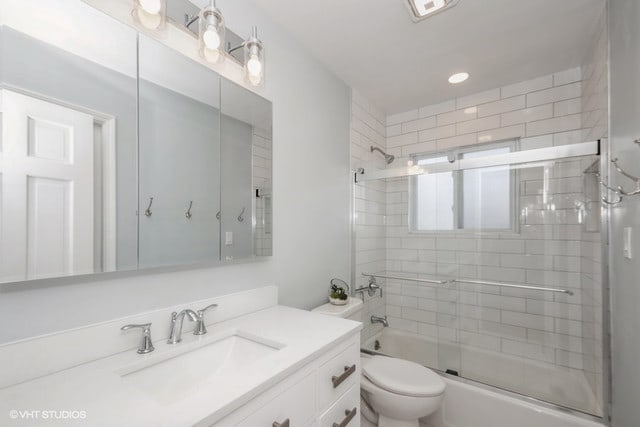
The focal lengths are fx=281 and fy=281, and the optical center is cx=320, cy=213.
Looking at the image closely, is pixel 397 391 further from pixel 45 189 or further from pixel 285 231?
pixel 45 189

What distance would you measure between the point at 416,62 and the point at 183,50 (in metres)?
1.56

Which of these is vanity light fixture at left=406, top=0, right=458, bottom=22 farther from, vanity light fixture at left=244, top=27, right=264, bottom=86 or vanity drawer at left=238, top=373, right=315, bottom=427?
vanity drawer at left=238, top=373, right=315, bottom=427

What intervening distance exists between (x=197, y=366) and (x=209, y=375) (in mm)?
56

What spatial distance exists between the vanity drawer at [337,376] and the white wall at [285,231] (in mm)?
576

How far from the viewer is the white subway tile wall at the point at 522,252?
1.73 metres

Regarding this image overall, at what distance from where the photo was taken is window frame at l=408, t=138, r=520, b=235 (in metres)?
1.95

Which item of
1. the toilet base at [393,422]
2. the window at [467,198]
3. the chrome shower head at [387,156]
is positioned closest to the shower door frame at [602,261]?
the window at [467,198]

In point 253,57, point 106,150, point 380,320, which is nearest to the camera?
point 106,150

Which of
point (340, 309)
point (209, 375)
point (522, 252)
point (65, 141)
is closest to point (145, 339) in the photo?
point (209, 375)

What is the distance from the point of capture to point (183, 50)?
1163mm

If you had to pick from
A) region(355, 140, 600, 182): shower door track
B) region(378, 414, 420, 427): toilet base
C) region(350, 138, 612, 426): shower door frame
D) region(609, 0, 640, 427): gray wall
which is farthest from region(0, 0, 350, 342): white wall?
region(609, 0, 640, 427): gray wall

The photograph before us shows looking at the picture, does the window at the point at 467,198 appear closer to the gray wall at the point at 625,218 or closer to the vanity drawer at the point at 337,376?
the gray wall at the point at 625,218

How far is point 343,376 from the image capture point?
107 centimetres

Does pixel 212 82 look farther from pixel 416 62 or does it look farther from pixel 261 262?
pixel 416 62
